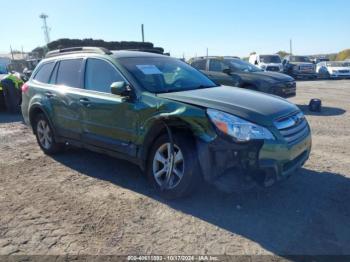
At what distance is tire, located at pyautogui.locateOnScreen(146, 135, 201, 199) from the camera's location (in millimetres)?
3918

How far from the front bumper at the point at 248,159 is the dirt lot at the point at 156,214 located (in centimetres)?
45

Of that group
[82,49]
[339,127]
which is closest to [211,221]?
[82,49]

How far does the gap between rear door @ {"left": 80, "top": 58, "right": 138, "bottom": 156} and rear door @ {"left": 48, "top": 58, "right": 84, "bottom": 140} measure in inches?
6.5

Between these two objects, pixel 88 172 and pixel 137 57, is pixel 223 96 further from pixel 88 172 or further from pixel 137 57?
pixel 88 172

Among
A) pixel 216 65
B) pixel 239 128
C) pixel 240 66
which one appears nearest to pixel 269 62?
pixel 240 66

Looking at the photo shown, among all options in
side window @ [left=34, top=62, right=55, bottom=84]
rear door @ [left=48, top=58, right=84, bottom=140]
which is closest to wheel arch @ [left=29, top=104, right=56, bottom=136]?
rear door @ [left=48, top=58, right=84, bottom=140]

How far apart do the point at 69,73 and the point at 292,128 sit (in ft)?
11.4

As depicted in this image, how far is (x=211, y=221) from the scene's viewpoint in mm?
3736

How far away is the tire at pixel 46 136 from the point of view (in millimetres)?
6110

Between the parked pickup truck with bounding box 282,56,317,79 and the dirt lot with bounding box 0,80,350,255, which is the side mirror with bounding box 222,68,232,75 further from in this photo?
the parked pickup truck with bounding box 282,56,317,79

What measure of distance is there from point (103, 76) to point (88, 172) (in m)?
1.49

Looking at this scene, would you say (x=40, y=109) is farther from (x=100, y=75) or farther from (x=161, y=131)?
(x=161, y=131)

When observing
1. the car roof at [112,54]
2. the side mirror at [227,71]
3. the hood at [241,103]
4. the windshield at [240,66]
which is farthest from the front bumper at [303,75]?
the hood at [241,103]

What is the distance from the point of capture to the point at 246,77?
11.2 metres
